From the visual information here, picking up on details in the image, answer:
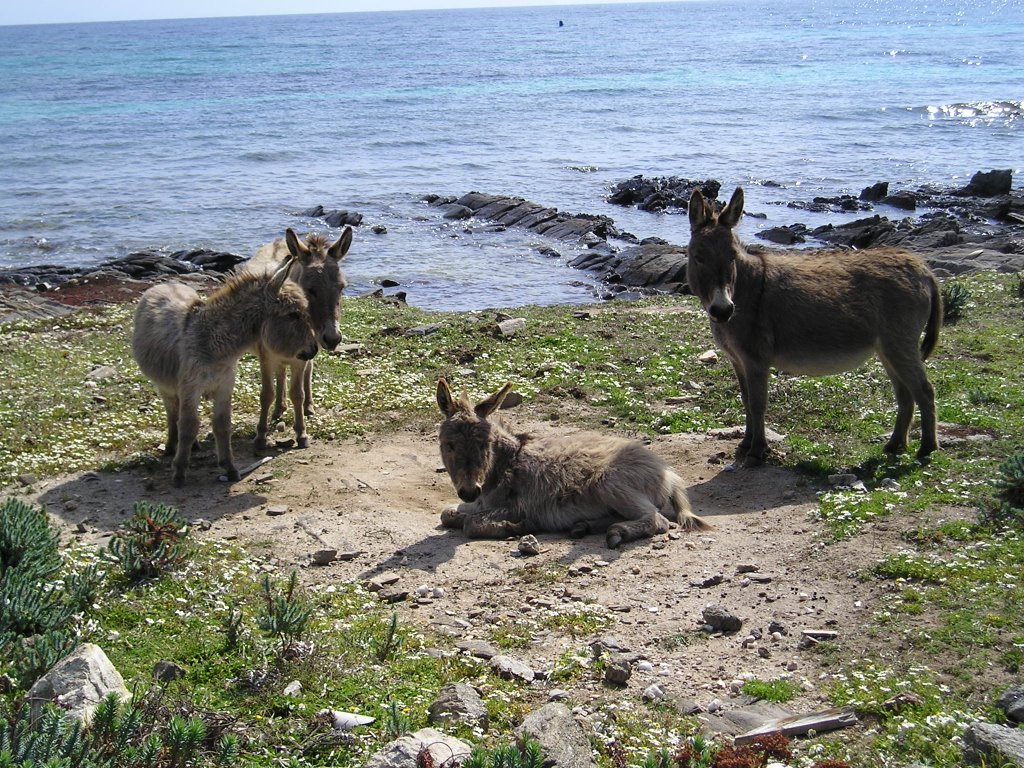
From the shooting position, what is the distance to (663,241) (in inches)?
1133

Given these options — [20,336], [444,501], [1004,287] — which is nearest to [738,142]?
[1004,287]

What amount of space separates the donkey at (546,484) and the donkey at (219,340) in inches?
76.4

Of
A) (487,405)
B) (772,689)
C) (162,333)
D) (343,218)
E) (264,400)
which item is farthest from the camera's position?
(343,218)

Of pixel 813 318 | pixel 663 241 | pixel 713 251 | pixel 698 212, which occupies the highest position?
pixel 698 212

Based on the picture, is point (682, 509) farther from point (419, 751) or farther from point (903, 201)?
point (903, 201)

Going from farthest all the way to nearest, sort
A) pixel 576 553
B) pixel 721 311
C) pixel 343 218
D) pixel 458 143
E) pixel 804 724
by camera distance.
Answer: pixel 458 143
pixel 343 218
pixel 721 311
pixel 576 553
pixel 804 724

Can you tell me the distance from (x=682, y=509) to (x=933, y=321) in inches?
149

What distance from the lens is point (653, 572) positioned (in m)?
7.75

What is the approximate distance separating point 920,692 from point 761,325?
5.19 m

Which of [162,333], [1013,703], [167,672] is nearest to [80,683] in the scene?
[167,672]

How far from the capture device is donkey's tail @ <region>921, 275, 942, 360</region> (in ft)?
33.4

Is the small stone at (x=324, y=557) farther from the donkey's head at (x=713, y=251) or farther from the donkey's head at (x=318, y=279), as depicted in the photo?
the donkey's head at (x=713, y=251)

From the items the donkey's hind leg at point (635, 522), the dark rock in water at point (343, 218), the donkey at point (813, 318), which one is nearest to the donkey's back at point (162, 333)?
the donkey's hind leg at point (635, 522)

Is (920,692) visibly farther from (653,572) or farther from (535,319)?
(535,319)
